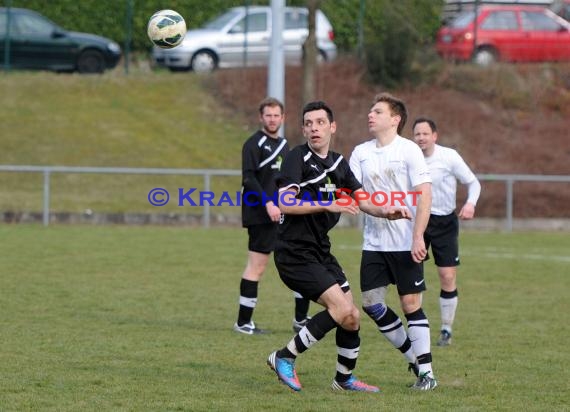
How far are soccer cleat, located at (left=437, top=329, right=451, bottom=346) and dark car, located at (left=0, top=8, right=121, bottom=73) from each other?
70.3 ft

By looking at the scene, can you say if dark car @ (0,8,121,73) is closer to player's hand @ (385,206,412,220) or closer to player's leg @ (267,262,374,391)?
player's leg @ (267,262,374,391)

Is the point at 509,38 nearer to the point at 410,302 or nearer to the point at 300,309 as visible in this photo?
the point at 300,309

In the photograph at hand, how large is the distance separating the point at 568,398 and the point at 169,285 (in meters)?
7.05

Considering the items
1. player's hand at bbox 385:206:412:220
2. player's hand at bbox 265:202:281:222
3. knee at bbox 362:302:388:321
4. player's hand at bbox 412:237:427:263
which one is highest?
player's hand at bbox 385:206:412:220

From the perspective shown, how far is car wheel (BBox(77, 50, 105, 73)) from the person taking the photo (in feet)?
99.5

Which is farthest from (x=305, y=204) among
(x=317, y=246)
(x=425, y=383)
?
(x=425, y=383)

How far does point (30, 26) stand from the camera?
29.5 m

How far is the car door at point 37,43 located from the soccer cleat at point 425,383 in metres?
23.3

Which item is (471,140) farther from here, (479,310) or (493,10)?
(479,310)

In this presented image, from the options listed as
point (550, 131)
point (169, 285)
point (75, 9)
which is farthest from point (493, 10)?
point (169, 285)

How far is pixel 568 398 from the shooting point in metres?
7.27

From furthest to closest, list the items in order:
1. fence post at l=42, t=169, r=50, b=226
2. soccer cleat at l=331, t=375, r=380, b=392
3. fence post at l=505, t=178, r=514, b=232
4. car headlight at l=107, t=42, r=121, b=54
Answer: car headlight at l=107, t=42, r=121, b=54 < fence post at l=505, t=178, r=514, b=232 < fence post at l=42, t=169, r=50, b=226 < soccer cleat at l=331, t=375, r=380, b=392

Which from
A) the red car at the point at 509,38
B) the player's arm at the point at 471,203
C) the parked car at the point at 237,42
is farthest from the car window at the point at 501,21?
the player's arm at the point at 471,203

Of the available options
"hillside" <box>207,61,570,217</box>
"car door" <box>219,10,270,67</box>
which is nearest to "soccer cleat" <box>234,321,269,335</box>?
"hillside" <box>207,61,570,217</box>
